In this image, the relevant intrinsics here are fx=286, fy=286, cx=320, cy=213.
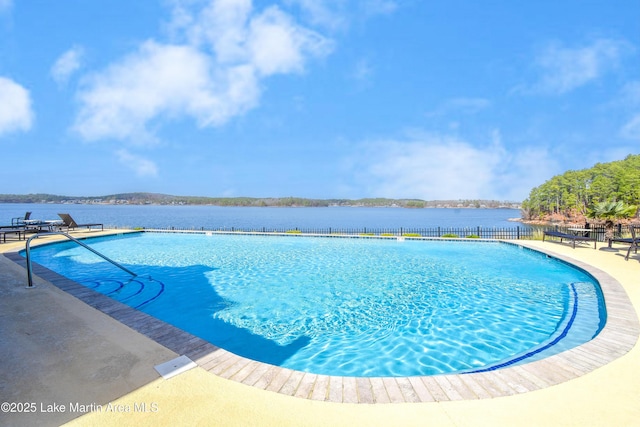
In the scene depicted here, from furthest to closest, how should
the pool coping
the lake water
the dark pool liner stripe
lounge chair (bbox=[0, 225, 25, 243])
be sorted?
the lake water, lounge chair (bbox=[0, 225, 25, 243]), the dark pool liner stripe, the pool coping

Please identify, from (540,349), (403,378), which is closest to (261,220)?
(540,349)

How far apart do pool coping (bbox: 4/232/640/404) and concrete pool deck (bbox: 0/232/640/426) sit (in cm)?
4

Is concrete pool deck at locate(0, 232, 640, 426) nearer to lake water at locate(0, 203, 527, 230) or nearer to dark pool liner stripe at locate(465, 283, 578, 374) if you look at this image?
dark pool liner stripe at locate(465, 283, 578, 374)

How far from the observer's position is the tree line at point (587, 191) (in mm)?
35406

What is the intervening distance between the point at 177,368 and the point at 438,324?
4.83 metres

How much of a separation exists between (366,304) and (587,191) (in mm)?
54531

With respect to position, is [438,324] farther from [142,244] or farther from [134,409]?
[142,244]

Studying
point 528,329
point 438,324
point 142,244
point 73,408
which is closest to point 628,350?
point 528,329

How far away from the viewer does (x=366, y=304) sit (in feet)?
22.6

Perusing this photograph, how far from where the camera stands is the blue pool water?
4715mm

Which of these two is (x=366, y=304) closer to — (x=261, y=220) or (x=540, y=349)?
(x=540, y=349)

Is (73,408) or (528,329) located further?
(528,329)

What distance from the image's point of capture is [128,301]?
702cm

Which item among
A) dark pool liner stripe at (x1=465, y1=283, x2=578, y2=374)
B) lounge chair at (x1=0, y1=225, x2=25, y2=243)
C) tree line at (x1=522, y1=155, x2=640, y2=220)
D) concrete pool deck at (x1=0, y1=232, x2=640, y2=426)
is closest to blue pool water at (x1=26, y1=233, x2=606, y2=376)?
dark pool liner stripe at (x1=465, y1=283, x2=578, y2=374)
